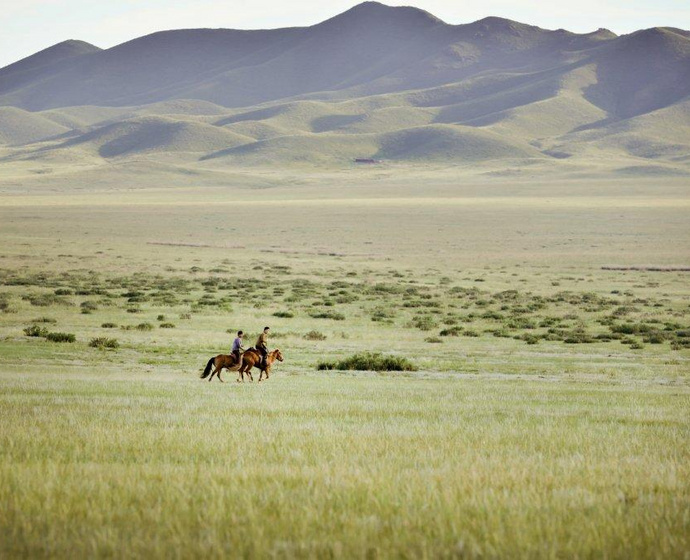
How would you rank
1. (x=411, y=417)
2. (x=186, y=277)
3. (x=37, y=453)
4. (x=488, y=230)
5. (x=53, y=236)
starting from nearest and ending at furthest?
(x=37, y=453)
(x=411, y=417)
(x=186, y=277)
(x=53, y=236)
(x=488, y=230)

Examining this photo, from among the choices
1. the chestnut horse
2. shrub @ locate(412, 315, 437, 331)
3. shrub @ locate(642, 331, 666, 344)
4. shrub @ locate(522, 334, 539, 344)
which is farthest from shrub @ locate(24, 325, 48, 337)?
shrub @ locate(642, 331, 666, 344)

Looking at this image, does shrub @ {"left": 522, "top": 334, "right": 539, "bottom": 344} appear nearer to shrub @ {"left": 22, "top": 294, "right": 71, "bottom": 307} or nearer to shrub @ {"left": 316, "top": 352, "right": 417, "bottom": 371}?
shrub @ {"left": 316, "top": 352, "right": 417, "bottom": 371}

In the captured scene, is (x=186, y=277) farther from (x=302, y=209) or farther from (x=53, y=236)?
(x=302, y=209)

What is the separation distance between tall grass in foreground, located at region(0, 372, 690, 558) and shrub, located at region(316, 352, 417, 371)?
34.6ft

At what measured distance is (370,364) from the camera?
25.5m

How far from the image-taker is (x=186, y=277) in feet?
204

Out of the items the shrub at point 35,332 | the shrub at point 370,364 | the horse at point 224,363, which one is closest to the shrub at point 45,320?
the shrub at point 35,332

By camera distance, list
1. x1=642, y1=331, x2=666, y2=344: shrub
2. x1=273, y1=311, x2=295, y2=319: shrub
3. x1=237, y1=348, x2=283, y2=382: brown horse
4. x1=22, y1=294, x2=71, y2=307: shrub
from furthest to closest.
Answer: x1=22, y1=294, x2=71, y2=307: shrub < x1=273, y1=311, x2=295, y2=319: shrub < x1=642, y1=331, x2=666, y2=344: shrub < x1=237, y1=348, x2=283, y2=382: brown horse

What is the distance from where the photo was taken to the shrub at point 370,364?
25.3 meters

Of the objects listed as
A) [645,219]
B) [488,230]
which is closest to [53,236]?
[488,230]

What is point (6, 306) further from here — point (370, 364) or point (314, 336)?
point (370, 364)

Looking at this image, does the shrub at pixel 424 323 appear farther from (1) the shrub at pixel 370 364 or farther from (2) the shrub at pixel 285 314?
(1) the shrub at pixel 370 364

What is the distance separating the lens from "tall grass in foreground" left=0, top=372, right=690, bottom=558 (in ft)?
18.6

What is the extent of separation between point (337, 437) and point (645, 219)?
4229 inches
